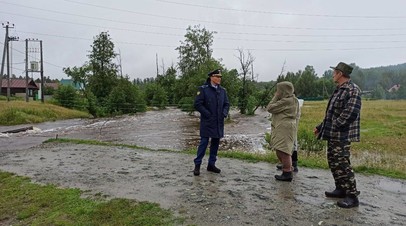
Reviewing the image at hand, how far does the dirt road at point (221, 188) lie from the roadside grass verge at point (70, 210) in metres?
0.27

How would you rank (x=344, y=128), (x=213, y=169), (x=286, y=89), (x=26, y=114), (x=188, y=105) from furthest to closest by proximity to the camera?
(x=188, y=105), (x=26, y=114), (x=213, y=169), (x=286, y=89), (x=344, y=128)

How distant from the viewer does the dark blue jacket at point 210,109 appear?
225 inches

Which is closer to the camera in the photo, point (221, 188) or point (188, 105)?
point (221, 188)

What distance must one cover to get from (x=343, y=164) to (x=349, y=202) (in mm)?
492

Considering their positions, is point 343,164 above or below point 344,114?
below

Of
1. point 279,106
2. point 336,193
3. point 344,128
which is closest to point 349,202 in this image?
point 336,193

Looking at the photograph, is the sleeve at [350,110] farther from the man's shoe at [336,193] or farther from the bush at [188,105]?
the bush at [188,105]

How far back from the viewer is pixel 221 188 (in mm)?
5211

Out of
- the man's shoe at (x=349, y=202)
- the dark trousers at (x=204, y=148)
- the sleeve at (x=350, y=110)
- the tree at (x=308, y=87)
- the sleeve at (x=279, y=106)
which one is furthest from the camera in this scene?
the tree at (x=308, y=87)

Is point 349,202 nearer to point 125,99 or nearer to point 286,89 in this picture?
point 286,89

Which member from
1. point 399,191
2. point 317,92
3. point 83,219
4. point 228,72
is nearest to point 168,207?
point 83,219

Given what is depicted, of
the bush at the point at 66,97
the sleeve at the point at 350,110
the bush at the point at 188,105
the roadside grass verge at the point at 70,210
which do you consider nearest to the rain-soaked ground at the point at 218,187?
the roadside grass verge at the point at 70,210

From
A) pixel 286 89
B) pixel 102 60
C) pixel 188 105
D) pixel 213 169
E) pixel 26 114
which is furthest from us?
pixel 102 60

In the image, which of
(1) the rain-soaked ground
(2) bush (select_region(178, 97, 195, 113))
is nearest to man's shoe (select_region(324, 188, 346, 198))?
(1) the rain-soaked ground
